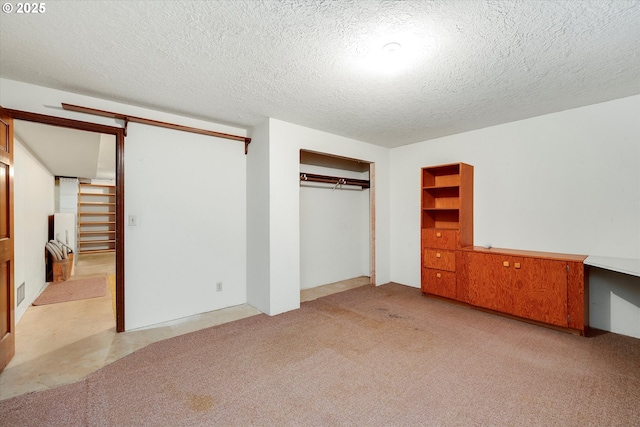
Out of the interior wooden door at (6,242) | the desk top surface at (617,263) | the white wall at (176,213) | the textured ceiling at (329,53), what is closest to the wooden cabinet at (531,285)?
the desk top surface at (617,263)

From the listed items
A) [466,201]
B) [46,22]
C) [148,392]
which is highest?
[46,22]

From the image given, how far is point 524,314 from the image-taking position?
2.97 metres

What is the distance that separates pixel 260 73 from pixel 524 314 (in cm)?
355

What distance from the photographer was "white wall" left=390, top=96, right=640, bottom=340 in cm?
275

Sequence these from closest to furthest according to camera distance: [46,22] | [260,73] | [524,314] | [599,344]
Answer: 1. [46,22]
2. [260,73]
3. [599,344]
4. [524,314]

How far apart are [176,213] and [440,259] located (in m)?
3.39

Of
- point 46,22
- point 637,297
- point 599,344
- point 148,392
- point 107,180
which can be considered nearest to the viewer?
point 46,22

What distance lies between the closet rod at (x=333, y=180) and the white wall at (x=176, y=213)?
970 millimetres

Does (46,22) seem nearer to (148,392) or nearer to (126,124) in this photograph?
(126,124)

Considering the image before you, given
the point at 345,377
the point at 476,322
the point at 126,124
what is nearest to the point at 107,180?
the point at 126,124

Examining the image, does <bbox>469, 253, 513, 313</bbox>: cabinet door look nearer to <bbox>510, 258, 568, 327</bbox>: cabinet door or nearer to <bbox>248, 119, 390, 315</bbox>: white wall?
<bbox>510, 258, 568, 327</bbox>: cabinet door

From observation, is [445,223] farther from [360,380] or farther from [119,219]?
[119,219]

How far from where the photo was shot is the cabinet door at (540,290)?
A: 108 inches

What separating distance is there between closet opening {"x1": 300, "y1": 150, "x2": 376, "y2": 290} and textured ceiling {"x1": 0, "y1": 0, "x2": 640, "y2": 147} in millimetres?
1554
